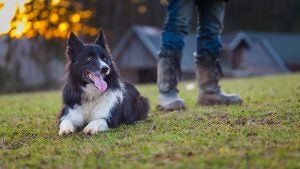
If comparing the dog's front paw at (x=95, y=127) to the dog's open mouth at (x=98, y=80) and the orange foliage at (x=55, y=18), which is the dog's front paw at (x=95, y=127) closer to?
the dog's open mouth at (x=98, y=80)

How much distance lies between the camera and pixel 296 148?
312 centimetres

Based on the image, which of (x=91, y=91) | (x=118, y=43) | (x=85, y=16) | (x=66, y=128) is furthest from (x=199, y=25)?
(x=118, y=43)

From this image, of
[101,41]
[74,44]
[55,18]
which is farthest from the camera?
[55,18]

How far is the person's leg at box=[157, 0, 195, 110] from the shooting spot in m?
5.73

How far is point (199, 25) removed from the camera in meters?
6.23

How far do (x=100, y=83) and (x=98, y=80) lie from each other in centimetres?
5

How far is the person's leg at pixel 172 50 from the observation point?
5.73 meters

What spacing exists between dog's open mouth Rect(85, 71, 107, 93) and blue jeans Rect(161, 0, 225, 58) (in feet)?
4.55

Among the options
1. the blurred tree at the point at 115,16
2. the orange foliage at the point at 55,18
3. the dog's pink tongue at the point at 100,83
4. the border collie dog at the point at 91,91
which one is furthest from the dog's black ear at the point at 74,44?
the orange foliage at the point at 55,18

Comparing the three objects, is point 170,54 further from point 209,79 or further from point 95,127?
point 95,127

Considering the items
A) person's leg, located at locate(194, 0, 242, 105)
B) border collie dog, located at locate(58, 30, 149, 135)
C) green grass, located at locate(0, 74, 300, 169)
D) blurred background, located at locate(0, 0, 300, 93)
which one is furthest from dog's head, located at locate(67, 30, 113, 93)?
blurred background, located at locate(0, 0, 300, 93)

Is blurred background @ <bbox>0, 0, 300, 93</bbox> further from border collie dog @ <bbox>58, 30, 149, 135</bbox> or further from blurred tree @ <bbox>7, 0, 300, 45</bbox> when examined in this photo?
border collie dog @ <bbox>58, 30, 149, 135</bbox>

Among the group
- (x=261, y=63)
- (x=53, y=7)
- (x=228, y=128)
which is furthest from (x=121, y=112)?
(x=261, y=63)

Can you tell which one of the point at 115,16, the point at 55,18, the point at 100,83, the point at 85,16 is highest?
the point at 100,83
